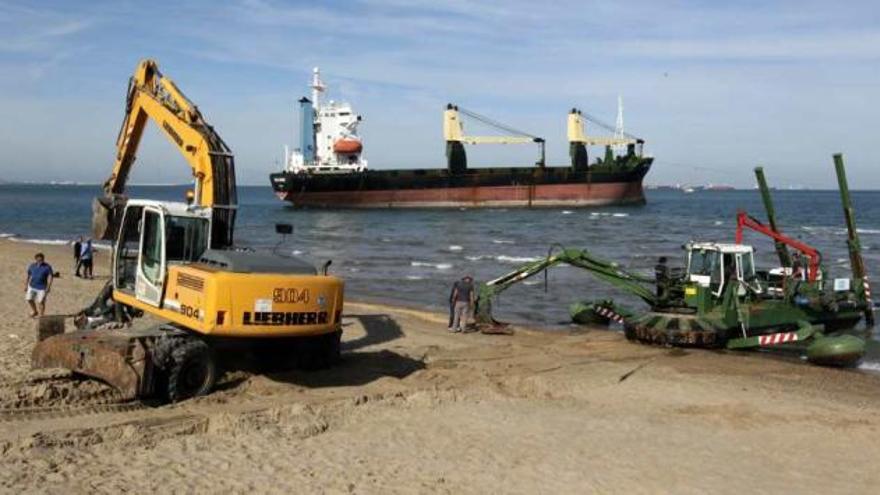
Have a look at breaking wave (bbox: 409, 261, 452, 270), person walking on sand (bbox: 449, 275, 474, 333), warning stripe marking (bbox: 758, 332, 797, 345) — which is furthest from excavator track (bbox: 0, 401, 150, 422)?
breaking wave (bbox: 409, 261, 452, 270)

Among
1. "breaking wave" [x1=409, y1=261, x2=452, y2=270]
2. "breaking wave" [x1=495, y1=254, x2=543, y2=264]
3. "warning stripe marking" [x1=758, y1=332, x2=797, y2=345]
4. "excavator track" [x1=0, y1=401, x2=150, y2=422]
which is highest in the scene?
"excavator track" [x1=0, y1=401, x2=150, y2=422]

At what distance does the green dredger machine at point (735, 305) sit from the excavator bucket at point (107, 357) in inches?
362

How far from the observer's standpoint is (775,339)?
53.4 ft

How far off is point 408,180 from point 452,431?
71.7 m

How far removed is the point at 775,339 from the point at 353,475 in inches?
443

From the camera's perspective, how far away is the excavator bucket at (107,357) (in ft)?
31.1

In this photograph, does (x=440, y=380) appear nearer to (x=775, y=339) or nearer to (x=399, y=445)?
(x=399, y=445)

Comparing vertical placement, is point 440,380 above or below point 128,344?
below

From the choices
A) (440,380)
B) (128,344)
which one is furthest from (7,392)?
(440,380)

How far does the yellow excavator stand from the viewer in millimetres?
9516

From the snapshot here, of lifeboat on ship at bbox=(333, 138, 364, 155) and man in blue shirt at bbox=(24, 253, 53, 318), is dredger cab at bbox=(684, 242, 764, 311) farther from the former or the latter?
lifeboat on ship at bbox=(333, 138, 364, 155)

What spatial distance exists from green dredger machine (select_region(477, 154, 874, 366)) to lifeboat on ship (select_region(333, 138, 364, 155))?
6169cm

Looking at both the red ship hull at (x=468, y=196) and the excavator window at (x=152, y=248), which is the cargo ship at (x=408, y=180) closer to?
the red ship hull at (x=468, y=196)

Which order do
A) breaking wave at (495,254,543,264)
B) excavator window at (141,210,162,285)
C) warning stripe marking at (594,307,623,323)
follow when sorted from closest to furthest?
1. excavator window at (141,210,162,285)
2. warning stripe marking at (594,307,623,323)
3. breaking wave at (495,254,543,264)
